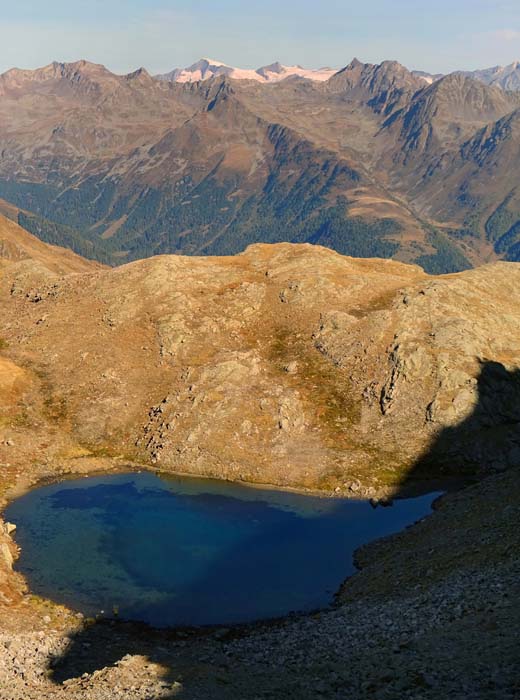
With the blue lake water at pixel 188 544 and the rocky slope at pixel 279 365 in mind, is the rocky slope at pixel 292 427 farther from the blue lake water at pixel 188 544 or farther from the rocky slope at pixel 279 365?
the blue lake water at pixel 188 544

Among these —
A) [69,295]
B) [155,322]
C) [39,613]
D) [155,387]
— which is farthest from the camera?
[69,295]

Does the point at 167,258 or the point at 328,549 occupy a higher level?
the point at 167,258

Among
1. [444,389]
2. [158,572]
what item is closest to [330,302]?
[444,389]

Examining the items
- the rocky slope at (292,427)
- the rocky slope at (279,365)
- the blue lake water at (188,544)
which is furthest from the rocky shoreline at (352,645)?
the rocky slope at (279,365)

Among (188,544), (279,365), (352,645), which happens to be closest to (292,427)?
(279,365)

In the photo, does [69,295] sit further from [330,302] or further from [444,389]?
[444,389]

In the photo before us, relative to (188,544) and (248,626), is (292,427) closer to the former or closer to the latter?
(188,544)

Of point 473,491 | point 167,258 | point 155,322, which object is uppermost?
point 167,258

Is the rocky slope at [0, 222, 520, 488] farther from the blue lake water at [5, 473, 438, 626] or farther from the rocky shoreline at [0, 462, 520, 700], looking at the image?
the rocky shoreline at [0, 462, 520, 700]
